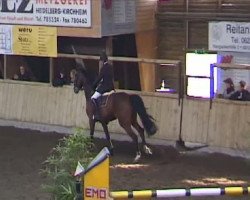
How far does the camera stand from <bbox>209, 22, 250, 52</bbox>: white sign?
18.6 meters

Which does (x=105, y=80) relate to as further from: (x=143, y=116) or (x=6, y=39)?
(x=6, y=39)

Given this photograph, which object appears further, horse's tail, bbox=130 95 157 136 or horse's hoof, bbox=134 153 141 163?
horse's hoof, bbox=134 153 141 163

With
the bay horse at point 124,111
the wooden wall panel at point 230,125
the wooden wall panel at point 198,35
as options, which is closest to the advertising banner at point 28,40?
the bay horse at point 124,111

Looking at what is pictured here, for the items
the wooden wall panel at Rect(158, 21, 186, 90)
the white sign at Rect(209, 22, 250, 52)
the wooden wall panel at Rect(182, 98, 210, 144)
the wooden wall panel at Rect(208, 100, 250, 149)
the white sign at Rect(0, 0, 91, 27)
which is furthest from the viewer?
the wooden wall panel at Rect(158, 21, 186, 90)

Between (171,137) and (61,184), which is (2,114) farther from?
(61,184)

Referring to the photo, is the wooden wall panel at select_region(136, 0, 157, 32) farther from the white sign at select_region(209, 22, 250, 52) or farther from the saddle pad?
the saddle pad

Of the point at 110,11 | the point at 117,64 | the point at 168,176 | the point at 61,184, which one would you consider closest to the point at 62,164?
the point at 61,184

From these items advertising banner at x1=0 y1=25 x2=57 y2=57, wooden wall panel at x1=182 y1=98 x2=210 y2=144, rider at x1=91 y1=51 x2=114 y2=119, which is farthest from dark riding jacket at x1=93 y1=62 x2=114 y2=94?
advertising banner at x1=0 y1=25 x2=57 y2=57

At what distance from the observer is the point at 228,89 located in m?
17.2

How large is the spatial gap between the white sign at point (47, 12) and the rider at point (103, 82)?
293 centimetres

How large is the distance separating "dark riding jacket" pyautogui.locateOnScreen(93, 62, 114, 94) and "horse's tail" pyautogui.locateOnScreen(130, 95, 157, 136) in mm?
572

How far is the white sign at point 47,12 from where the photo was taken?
1816 centimetres

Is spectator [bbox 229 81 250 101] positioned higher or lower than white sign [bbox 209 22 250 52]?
lower

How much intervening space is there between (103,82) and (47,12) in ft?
13.9
